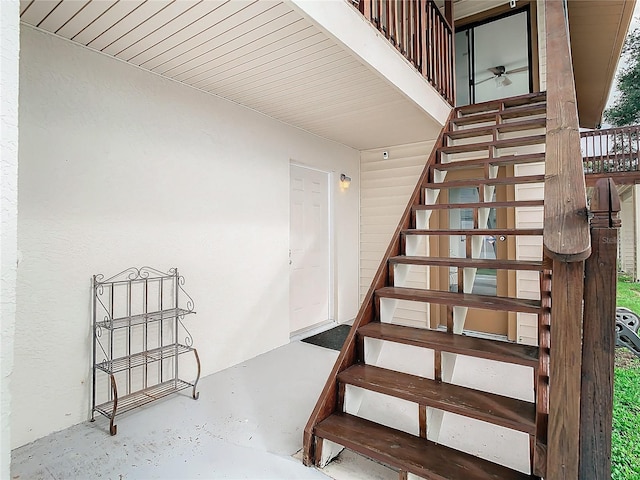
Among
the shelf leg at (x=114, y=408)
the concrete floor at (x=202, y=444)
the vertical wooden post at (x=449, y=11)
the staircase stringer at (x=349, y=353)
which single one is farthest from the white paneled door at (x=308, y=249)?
the vertical wooden post at (x=449, y=11)

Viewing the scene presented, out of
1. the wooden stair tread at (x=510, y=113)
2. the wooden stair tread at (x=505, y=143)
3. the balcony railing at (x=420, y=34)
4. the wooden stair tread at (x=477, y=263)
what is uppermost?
the balcony railing at (x=420, y=34)

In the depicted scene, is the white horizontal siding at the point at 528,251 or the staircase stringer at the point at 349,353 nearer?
the staircase stringer at the point at 349,353

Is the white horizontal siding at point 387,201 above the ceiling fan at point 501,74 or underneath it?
underneath

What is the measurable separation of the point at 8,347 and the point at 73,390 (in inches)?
77.5

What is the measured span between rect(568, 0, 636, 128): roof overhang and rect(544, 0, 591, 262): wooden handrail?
280cm

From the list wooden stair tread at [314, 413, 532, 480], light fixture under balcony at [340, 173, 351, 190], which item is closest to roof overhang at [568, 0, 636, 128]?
light fixture under balcony at [340, 173, 351, 190]

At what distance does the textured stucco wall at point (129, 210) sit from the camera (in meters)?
2.08

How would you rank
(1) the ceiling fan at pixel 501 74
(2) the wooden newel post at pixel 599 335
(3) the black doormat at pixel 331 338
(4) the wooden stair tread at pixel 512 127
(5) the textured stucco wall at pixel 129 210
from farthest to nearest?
1. (1) the ceiling fan at pixel 501 74
2. (3) the black doormat at pixel 331 338
3. (4) the wooden stair tread at pixel 512 127
4. (5) the textured stucco wall at pixel 129 210
5. (2) the wooden newel post at pixel 599 335

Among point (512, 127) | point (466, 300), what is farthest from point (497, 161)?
point (466, 300)

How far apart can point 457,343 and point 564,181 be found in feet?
3.57

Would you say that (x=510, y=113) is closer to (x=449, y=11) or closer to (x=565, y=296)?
(x=449, y=11)

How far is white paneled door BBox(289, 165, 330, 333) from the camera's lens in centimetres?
410

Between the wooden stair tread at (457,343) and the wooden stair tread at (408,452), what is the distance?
1.46 ft

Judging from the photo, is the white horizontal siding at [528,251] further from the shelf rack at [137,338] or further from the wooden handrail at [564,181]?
Result: the shelf rack at [137,338]
